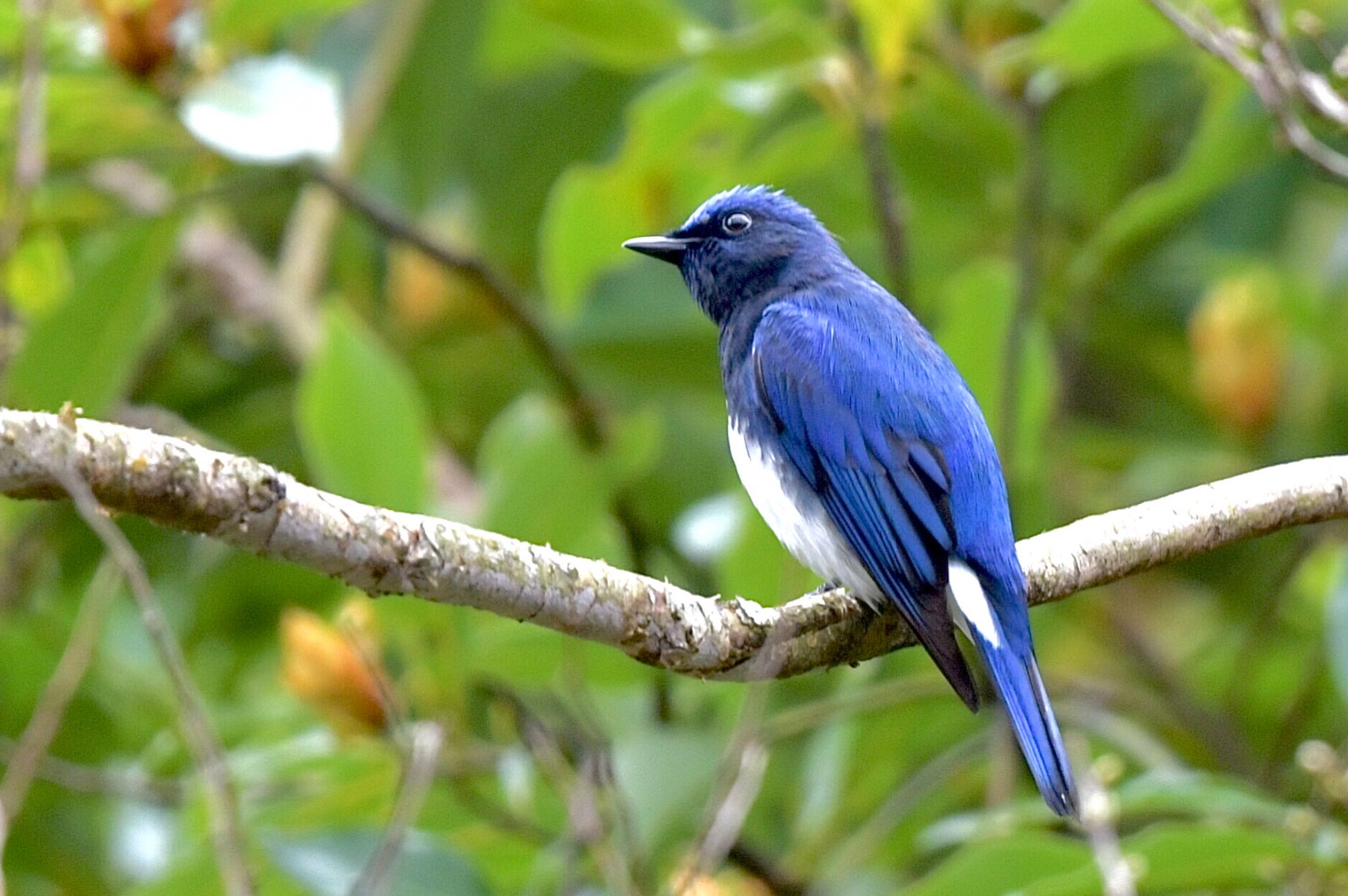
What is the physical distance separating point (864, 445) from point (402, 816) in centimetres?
125

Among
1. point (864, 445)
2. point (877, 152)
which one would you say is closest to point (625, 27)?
point (877, 152)

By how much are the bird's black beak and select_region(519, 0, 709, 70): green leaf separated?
0.45 meters

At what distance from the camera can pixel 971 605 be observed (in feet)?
11.1

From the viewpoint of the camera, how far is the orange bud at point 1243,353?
497cm

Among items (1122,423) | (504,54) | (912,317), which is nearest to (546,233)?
(504,54)

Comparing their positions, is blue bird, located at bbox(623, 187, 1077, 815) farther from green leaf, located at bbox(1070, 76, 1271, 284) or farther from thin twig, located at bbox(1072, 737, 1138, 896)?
green leaf, located at bbox(1070, 76, 1271, 284)

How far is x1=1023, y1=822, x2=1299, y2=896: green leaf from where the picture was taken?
133 inches

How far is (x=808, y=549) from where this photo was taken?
3789mm

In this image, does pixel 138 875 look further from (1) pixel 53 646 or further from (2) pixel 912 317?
(2) pixel 912 317

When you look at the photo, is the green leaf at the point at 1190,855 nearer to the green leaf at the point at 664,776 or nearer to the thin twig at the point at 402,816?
the green leaf at the point at 664,776

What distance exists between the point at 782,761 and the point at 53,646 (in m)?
2.01

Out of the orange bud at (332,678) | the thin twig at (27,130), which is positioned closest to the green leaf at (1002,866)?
the orange bud at (332,678)

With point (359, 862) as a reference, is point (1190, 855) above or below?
below

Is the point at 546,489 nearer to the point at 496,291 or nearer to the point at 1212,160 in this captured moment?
the point at 496,291
